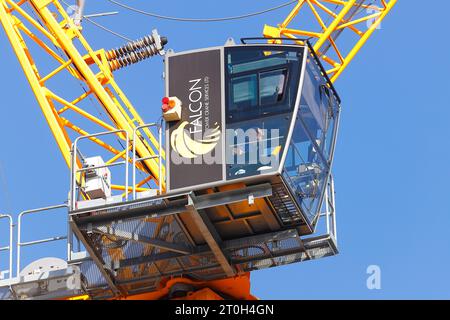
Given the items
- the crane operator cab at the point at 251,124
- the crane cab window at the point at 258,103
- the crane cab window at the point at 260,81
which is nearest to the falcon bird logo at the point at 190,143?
the crane operator cab at the point at 251,124

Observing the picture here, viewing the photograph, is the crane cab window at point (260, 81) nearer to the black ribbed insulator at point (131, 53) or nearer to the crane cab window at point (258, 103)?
the crane cab window at point (258, 103)

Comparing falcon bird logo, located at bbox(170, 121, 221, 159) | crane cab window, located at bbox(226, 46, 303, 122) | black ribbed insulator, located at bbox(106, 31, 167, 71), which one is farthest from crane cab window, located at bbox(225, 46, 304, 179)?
black ribbed insulator, located at bbox(106, 31, 167, 71)

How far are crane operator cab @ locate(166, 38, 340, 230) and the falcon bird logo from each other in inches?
1.0

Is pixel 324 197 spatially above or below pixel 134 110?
below

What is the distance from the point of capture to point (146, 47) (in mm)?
56500

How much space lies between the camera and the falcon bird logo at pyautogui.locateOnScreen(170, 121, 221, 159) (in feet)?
147

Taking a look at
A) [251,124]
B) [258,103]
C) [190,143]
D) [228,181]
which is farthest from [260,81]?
[228,181]

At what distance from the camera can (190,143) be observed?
148 ft

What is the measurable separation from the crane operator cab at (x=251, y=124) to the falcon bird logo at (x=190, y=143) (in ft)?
A: 0.09

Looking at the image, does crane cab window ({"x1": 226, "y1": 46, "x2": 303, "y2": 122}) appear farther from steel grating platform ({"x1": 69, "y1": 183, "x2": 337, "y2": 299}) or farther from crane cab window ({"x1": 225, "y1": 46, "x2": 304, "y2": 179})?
steel grating platform ({"x1": 69, "y1": 183, "x2": 337, "y2": 299})

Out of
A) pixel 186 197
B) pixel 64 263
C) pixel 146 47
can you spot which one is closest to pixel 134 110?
pixel 146 47

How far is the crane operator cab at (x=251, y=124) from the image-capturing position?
44375 millimetres

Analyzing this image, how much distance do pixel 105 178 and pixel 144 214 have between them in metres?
2.78

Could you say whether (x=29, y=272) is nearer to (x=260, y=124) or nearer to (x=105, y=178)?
(x=105, y=178)
